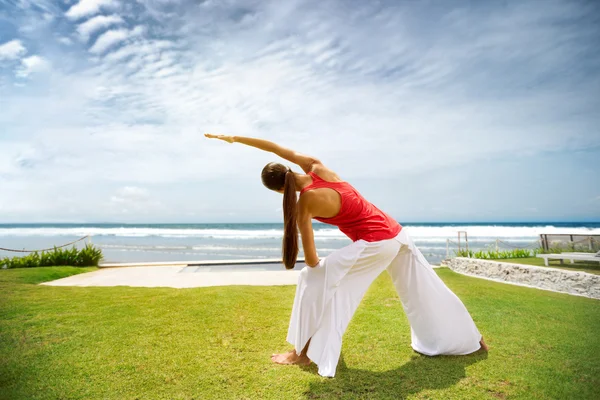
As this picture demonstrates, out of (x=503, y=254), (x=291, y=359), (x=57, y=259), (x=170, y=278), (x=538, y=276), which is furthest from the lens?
(x=503, y=254)

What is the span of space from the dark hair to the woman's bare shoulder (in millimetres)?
232

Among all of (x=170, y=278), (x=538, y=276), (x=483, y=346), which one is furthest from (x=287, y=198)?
(x=170, y=278)

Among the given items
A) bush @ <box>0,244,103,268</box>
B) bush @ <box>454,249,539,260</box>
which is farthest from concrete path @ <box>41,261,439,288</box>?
bush @ <box>454,249,539,260</box>

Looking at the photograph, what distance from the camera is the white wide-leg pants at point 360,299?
116 inches

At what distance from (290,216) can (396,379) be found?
5.36 ft

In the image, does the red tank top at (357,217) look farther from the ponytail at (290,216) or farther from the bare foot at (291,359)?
the bare foot at (291,359)

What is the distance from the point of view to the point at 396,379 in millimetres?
2922

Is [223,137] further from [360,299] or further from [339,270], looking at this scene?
Result: [360,299]

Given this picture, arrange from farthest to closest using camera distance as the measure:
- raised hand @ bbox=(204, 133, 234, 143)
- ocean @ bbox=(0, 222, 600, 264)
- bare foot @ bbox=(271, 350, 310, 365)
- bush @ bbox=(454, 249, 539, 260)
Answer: ocean @ bbox=(0, 222, 600, 264) < bush @ bbox=(454, 249, 539, 260) < raised hand @ bbox=(204, 133, 234, 143) < bare foot @ bbox=(271, 350, 310, 365)

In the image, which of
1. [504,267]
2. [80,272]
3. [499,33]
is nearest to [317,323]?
[499,33]

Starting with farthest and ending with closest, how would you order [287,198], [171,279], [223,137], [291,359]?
[171,279] < [223,137] < [291,359] < [287,198]

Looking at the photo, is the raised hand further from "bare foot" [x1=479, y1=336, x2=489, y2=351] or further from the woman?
"bare foot" [x1=479, y1=336, x2=489, y2=351]

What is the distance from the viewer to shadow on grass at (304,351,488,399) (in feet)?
8.75

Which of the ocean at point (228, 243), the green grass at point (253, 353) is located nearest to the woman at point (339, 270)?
the green grass at point (253, 353)
